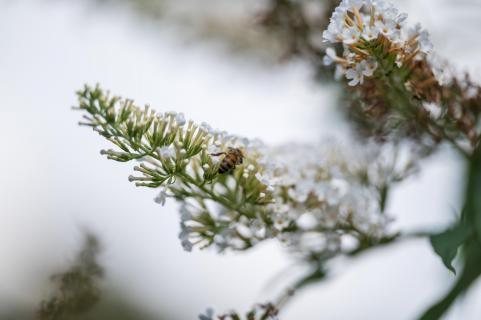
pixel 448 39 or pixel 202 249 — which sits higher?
pixel 448 39

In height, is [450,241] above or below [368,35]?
below

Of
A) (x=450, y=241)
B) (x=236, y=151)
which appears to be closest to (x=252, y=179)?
(x=236, y=151)

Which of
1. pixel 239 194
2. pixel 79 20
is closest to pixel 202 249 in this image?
pixel 239 194

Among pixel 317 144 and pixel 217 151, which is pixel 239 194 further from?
pixel 317 144

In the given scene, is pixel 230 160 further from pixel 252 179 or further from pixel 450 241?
pixel 450 241

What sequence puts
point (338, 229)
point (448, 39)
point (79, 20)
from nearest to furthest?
point (338, 229) < point (448, 39) < point (79, 20)

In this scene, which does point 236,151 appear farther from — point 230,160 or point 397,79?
point 397,79
